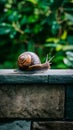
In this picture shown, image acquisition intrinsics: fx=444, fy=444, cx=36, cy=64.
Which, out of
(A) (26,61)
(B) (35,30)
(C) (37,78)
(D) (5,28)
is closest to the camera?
(C) (37,78)

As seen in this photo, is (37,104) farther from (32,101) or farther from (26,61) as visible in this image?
(26,61)

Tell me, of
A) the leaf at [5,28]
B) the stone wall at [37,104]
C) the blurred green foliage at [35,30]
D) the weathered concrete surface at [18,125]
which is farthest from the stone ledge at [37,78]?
the leaf at [5,28]

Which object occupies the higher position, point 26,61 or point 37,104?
point 26,61

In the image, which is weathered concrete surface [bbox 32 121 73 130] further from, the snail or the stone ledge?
the snail

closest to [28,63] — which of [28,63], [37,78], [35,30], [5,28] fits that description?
[28,63]

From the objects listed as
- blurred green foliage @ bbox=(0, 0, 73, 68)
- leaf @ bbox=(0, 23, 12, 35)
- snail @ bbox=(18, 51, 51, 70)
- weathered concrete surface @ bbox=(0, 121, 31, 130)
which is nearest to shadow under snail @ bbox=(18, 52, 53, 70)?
snail @ bbox=(18, 51, 51, 70)

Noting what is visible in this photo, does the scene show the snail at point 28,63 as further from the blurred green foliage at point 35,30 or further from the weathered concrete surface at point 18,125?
the blurred green foliage at point 35,30
